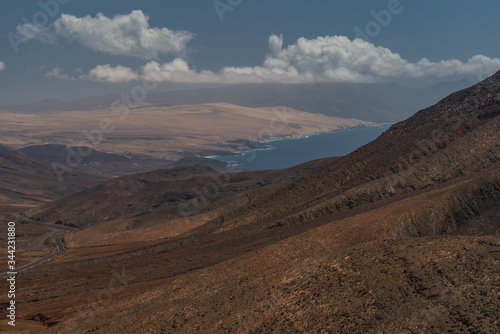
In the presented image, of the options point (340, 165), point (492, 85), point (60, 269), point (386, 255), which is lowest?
point (60, 269)

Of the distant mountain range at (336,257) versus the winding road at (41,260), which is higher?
the distant mountain range at (336,257)

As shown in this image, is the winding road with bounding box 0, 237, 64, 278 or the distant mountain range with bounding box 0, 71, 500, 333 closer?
the distant mountain range with bounding box 0, 71, 500, 333

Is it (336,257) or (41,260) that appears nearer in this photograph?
(336,257)

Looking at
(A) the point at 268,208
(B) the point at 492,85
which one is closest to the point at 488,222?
(A) the point at 268,208

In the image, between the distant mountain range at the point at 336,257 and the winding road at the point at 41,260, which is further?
the winding road at the point at 41,260

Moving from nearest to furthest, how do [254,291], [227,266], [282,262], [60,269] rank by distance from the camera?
[254,291], [282,262], [227,266], [60,269]

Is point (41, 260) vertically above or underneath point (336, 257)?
underneath

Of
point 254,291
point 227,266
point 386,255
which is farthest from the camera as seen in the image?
point 227,266

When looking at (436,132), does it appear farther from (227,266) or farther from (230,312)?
(230,312)

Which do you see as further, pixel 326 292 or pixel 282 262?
pixel 282 262

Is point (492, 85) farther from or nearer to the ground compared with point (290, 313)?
farther from the ground

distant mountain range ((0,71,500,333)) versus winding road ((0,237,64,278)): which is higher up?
distant mountain range ((0,71,500,333))
